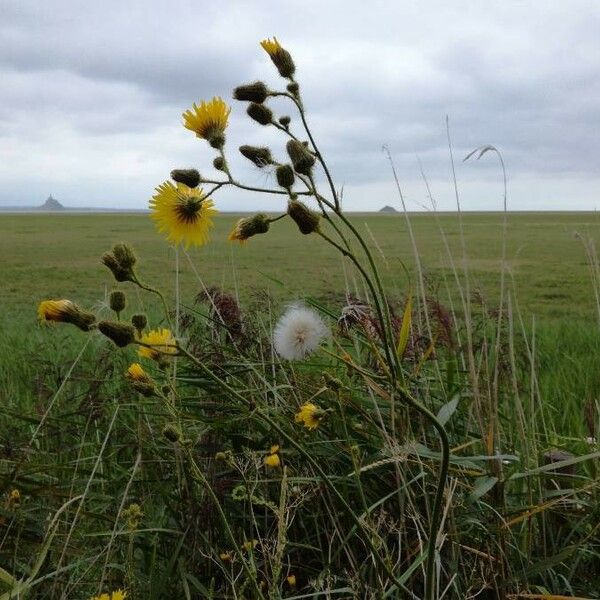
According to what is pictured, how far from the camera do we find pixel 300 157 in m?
1.06

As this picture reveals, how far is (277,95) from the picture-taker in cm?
116

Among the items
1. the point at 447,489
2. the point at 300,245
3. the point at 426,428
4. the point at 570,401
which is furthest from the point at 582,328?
the point at 300,245

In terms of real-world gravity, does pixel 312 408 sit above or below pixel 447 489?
above

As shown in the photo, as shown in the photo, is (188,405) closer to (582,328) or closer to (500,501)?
(500,501)

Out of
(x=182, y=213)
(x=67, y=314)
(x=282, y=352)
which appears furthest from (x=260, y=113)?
(x=282, y=352)

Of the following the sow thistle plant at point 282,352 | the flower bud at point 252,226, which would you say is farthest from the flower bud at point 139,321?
the flower bud at point 252,226

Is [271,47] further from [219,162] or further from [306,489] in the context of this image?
[306,489]

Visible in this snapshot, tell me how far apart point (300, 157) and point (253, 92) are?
0.58 feet

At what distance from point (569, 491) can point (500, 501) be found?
16cm

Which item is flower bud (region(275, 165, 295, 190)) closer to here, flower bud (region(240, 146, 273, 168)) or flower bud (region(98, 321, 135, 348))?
flower bud (region(240, 146, 273, 168))

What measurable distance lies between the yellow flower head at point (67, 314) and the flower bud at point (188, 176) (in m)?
0.24

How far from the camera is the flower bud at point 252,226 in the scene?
1.09m

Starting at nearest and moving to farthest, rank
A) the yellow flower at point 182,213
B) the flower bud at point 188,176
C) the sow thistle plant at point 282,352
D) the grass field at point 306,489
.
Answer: the sow thistle plant at point 282,352 → the flower bud at point 188,176 → the yellow flower at point 182,213 → the grass field at point 306,489

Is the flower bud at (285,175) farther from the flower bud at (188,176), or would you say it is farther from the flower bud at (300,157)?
the flower bud at (188,176)
